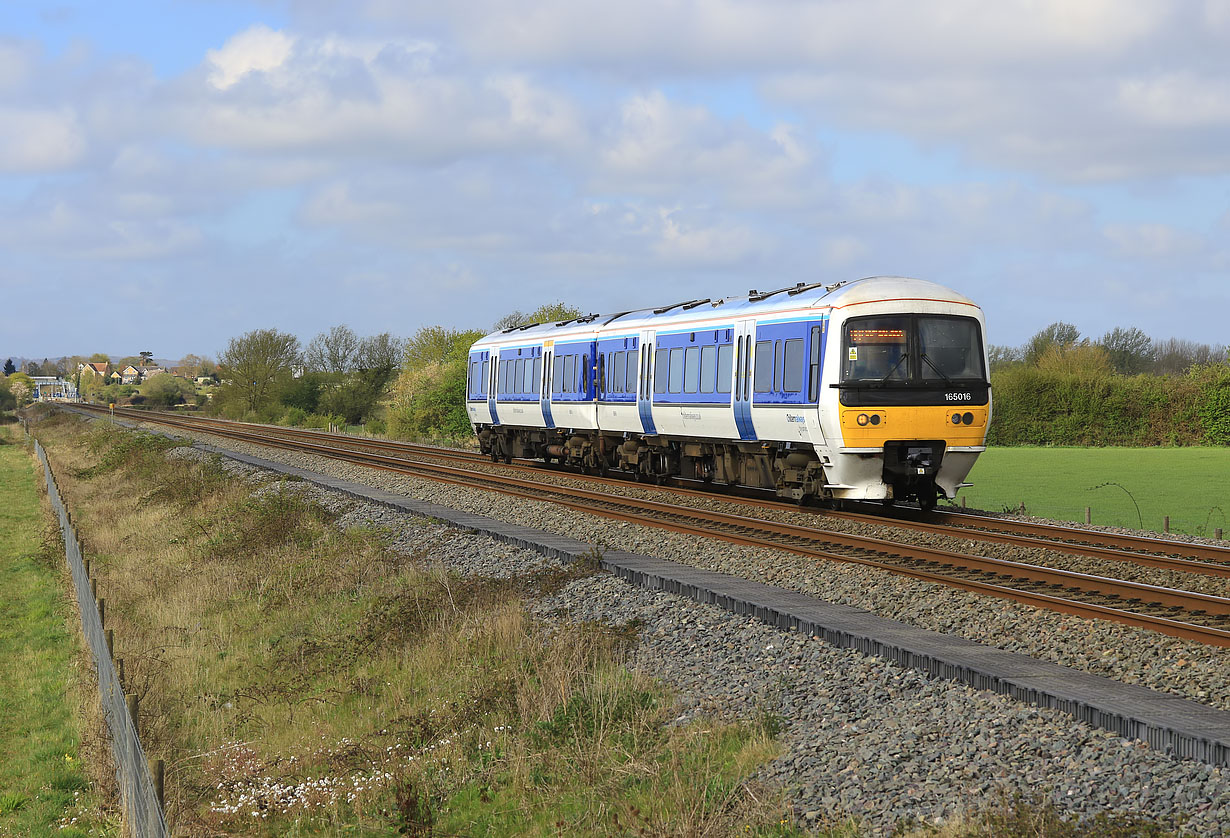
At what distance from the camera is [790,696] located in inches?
316

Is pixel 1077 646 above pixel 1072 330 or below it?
below

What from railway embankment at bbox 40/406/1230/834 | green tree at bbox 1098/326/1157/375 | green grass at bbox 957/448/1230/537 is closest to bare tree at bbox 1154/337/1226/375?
green tree at bbox 1098/326/1157/375

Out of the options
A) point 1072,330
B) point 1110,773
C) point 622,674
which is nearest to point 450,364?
point 622,674

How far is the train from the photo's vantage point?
17203mm

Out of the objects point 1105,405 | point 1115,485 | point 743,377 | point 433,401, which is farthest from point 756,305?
point 1105,405

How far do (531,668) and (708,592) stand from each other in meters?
2.18

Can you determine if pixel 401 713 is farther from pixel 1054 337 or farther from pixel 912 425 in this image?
pixel 1054 337

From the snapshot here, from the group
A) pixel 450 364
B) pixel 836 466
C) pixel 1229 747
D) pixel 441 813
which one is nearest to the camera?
pixel 1229 747

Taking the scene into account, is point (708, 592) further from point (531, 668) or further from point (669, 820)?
point (669, 820)

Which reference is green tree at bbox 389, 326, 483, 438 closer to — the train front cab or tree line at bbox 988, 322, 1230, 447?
tree line at bbox 988, 322, 1230, 447

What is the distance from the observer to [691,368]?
72.0 ft

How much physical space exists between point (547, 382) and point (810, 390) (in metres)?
12.4

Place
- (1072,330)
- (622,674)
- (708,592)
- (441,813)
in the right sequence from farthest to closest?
(1072,330) < (708,592) < (622,674) < (441,813)

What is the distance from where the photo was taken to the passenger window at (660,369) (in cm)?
2311
